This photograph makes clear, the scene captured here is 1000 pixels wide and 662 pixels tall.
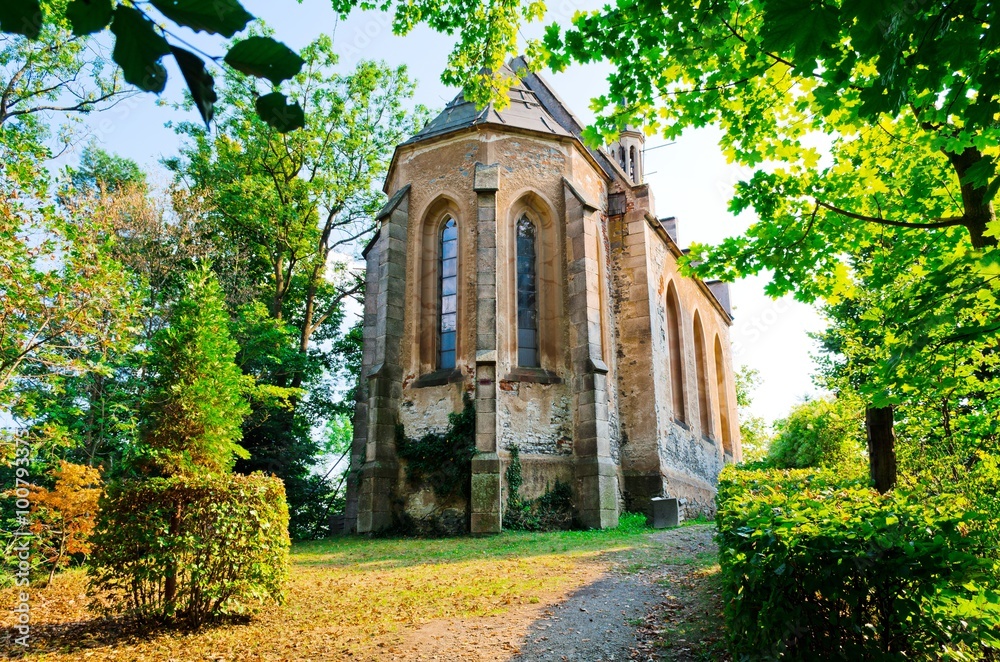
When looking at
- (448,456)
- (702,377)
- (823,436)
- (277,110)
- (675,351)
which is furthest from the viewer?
(702,377)

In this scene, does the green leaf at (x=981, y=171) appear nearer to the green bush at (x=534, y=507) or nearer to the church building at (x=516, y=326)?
the church building at (x=516, y=326)

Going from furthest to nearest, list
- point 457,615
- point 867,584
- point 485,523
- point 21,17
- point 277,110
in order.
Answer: point 485,523, point 457,615, point 867,584, point 277,110, point 21,17

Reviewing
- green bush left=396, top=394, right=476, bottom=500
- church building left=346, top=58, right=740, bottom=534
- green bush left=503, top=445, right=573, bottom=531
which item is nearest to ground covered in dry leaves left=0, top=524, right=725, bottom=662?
green bush left=503, top=445, right=573, bottom=531

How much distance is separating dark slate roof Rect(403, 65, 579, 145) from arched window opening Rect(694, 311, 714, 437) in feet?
31.8

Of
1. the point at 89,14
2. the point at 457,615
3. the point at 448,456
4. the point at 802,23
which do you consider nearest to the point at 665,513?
the point at 448,456

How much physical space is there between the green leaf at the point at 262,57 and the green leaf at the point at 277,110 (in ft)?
0.30

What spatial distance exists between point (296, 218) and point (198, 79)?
2183cm

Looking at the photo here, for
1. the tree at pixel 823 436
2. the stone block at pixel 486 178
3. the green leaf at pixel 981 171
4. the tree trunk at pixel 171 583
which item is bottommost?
the tree trunk at pixel 171 583

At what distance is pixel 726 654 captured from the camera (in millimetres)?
5176

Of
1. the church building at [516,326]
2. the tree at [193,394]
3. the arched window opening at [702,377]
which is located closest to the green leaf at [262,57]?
the tree at [193,394]

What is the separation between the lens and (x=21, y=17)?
1.46 m

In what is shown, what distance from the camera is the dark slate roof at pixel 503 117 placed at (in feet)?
51.3

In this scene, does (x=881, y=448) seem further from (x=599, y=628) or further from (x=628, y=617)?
(x=599, y=628)

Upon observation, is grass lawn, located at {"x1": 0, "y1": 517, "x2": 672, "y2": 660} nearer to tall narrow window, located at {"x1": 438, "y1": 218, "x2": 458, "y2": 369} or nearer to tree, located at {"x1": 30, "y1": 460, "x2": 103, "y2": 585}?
tree, located at {"x1": 30, "y1": 460, "x2": 103, "y2": 585}
